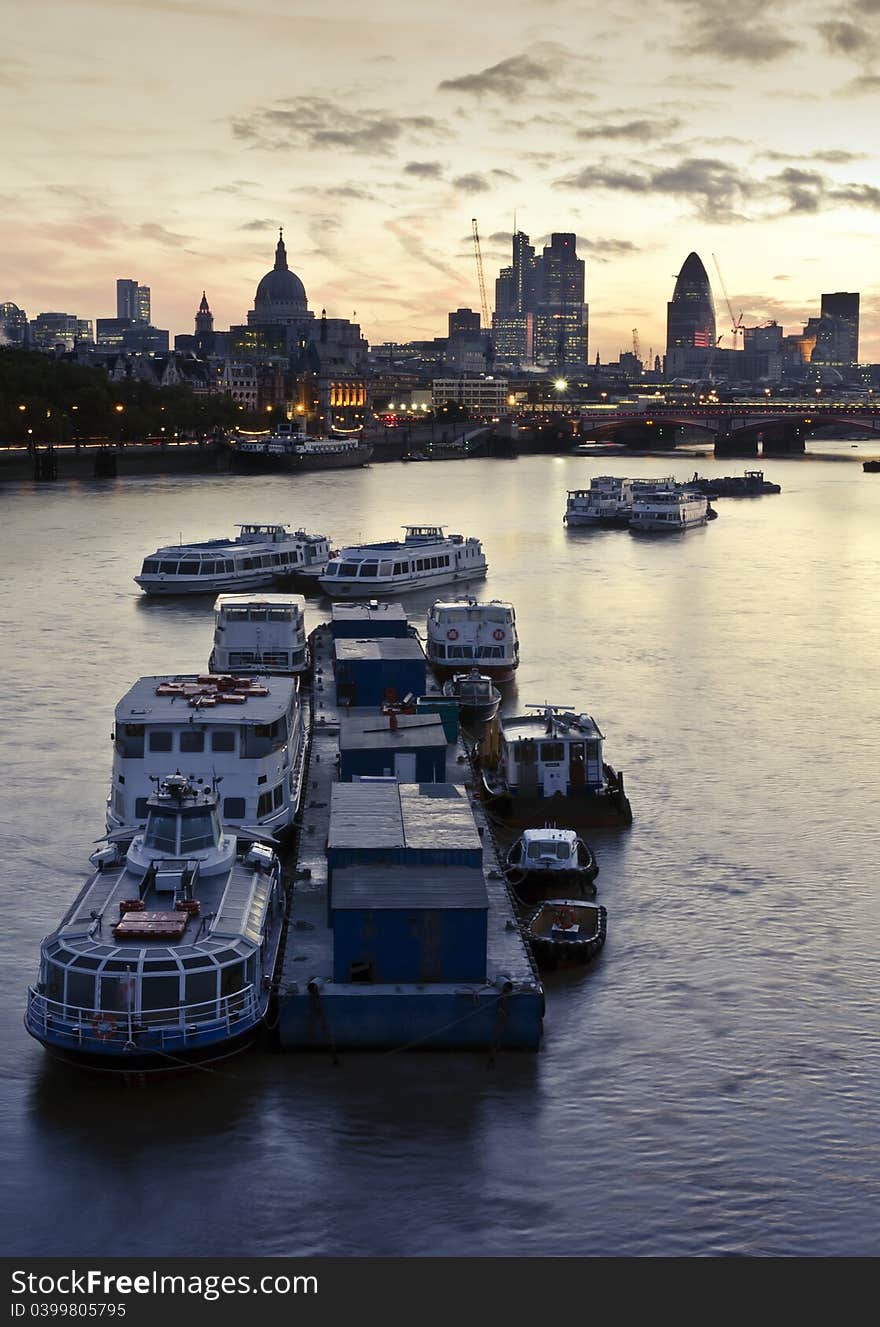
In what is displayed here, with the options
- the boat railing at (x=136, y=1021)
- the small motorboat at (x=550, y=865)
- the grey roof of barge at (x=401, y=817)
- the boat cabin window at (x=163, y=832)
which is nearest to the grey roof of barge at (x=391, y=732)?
the grey roof of barge at (x=401, y=817)

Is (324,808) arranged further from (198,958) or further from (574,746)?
(198,958)

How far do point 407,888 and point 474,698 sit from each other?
1093cm

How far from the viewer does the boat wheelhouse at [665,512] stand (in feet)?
199

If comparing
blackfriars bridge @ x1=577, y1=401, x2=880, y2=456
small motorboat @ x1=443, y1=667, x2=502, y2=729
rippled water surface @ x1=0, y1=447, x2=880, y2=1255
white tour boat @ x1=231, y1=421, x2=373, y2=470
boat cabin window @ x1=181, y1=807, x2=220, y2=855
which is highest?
blackfriars bridge @ x1=577, y1=401, x2=880, y2=456

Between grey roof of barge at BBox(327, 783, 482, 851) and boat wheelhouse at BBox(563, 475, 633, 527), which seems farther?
boat wheelhouse at BBox(563, 475, 633, 527)

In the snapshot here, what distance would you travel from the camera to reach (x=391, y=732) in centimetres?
1936

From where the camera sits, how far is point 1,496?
222ft

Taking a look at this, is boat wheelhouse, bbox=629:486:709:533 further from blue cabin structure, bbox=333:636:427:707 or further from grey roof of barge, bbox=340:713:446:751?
grey roof of barge, bbox=340:713:446:751

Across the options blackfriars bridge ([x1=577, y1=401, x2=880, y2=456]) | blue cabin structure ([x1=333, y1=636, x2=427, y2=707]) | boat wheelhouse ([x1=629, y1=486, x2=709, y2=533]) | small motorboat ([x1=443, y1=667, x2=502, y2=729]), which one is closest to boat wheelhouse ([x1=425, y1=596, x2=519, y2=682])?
small motorboat ([x1=443, y1=667, x2=502, y2=729])

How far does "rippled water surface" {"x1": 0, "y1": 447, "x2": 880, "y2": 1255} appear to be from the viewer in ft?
36.3

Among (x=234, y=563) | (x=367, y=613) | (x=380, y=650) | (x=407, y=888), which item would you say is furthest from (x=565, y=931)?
(x=234, y=563)

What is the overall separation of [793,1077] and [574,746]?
23.5ft

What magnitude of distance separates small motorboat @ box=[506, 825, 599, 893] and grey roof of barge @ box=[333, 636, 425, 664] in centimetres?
701
